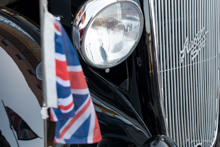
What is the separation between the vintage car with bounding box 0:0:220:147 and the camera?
896 mm

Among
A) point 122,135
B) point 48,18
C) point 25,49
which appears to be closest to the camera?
point 48,18

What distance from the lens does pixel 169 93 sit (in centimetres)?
137

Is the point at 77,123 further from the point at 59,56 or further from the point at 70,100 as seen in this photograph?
the point at 59,56

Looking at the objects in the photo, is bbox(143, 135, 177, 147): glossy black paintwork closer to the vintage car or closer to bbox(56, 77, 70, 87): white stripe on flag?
the vintage car

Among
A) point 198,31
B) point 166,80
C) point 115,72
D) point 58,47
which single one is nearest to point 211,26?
point 198,31

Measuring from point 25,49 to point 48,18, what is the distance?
0.87ft

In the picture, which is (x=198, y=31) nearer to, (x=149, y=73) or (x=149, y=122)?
(x=149, y=73)

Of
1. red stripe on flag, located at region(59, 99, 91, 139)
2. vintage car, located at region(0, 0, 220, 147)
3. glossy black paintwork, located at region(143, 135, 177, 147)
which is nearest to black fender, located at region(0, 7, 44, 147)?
vintage car, located at region(0, 0, 220, 147)

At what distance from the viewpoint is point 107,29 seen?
100cm

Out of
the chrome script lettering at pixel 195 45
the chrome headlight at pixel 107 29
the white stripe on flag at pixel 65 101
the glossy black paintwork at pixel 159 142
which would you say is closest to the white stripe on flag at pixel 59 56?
the white stripe on flag at pixel 65 101

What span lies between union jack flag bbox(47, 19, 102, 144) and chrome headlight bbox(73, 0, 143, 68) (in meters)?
0.18

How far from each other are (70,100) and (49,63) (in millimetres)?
128

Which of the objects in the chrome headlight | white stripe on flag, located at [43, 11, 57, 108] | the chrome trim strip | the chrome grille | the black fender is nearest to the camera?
white stripe on flag, located at [43, 11, 57, 108]

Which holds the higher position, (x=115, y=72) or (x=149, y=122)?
(x=115, y=72)
